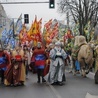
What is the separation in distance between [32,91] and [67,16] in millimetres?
46243

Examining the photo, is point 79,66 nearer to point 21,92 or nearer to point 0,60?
point 0,60

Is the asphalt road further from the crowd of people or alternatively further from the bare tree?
the bare tree

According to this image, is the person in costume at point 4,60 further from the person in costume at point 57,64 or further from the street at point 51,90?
the person in costume at point 57,64

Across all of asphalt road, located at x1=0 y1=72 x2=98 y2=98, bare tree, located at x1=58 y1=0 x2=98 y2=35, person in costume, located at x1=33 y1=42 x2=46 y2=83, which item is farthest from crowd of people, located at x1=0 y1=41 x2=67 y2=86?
bare tree, located at x1=58 y1=0 x2=98 y2=35

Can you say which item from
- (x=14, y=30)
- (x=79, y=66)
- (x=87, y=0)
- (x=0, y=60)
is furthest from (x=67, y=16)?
(x=0, y=60)

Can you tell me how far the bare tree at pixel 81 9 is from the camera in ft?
194

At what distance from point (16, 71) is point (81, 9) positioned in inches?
1804

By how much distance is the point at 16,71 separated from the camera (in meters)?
15.0

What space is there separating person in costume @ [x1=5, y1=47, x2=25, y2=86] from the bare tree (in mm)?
43517

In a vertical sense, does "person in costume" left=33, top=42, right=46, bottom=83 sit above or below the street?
above

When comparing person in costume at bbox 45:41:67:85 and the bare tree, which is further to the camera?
the bare tree

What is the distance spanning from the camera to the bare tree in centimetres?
5909

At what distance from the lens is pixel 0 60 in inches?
606

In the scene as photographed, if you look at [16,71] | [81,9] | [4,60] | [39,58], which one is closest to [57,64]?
[39,58]
